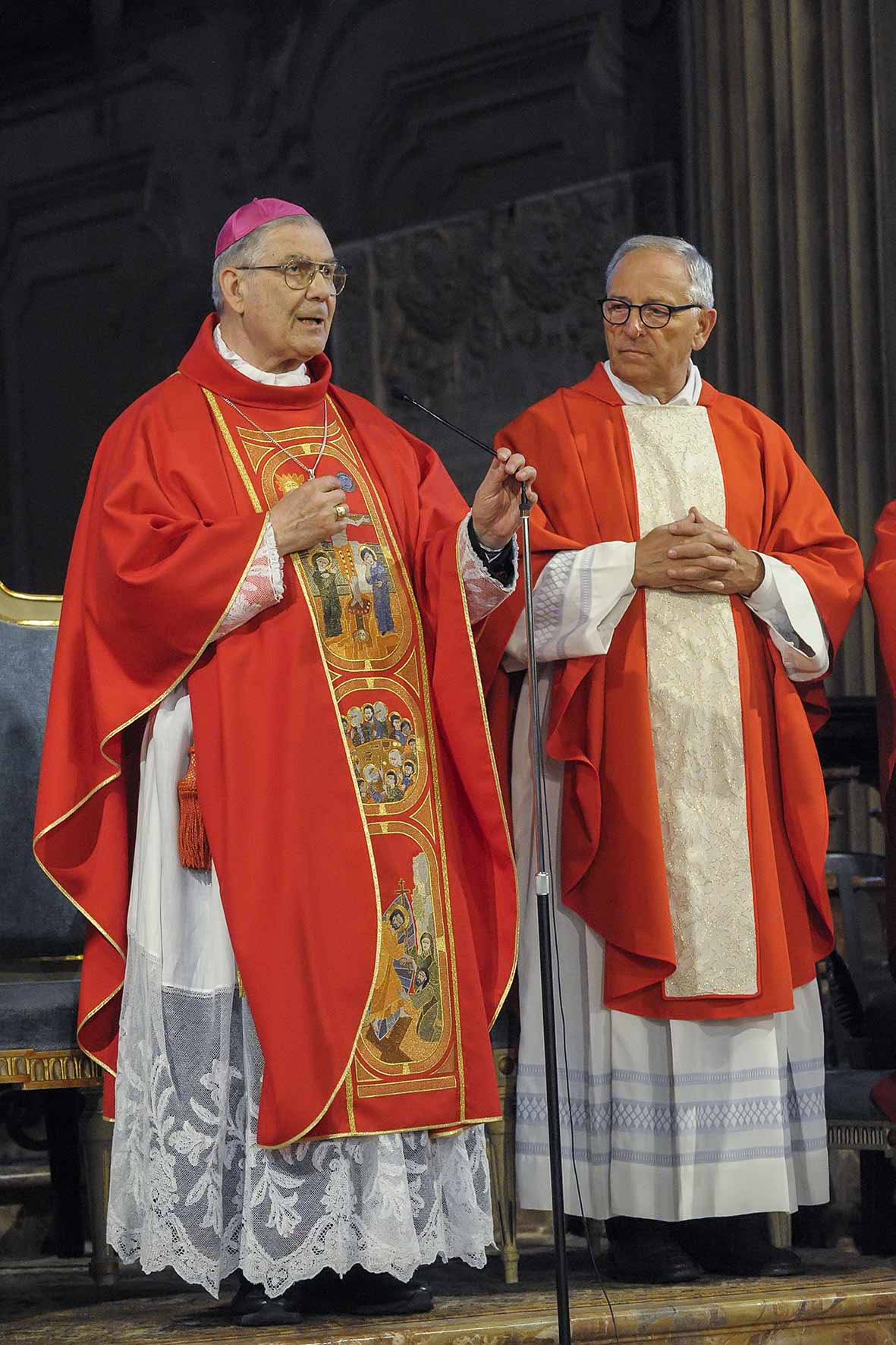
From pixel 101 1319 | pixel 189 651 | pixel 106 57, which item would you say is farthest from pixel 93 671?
pixel 106 57

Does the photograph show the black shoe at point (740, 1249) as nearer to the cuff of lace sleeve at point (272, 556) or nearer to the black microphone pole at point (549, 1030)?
the black microphone pole at point (549, 1030)

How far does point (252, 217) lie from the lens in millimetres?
3793

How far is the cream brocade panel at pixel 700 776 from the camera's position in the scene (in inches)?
150

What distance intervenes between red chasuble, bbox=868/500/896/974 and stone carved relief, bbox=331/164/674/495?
11.3 ft

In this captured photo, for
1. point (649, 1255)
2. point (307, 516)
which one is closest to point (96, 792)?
point (307, 516)

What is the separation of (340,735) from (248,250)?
3.16 ft

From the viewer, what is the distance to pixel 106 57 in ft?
25.7

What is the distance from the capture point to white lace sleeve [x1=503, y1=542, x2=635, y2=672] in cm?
384

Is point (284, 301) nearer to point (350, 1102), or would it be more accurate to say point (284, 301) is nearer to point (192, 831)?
point (192, 831)

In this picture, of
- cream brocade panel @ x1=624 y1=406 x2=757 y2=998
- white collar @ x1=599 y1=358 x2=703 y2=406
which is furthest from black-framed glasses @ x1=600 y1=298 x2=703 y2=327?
cream brocade panel @ x1=624 y1=406 x2=757 y2=998

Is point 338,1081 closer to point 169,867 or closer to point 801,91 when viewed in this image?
point 169,867

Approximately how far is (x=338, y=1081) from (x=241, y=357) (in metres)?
1.42

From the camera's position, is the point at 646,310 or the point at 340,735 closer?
the point at 340,735

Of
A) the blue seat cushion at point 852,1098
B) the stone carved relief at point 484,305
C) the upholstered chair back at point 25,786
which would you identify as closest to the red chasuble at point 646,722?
the blue seat cushion at point 852,1098
